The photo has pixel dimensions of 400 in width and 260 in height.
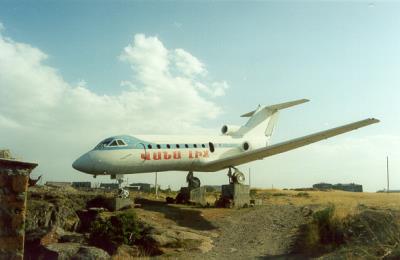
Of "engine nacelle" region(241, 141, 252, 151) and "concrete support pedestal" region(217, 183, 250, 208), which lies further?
"engine nacelle" region(241, 141, 252, 151)

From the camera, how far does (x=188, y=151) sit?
2345 cm

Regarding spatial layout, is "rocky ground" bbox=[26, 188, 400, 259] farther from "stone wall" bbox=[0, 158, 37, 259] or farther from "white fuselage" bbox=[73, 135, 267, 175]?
"stone wall" bbox=[0, 158, 37, 259]

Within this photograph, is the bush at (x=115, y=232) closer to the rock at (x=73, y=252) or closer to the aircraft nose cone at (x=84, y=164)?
the rock at (x=73, y=252)

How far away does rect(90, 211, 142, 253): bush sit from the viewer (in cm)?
1493

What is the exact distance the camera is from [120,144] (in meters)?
20.5

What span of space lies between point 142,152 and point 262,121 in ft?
40.5

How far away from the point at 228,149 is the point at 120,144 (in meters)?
8.51

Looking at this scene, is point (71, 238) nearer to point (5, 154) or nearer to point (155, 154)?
point (5, 154)

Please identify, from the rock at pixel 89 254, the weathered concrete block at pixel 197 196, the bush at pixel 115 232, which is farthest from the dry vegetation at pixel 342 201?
the rock at pixel 89 254

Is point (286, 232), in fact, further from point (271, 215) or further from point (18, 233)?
point (18, 233)

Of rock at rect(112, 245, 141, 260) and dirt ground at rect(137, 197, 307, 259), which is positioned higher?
dirt ground at rect(137, 197, 307, 259)

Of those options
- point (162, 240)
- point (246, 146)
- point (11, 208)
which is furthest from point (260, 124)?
point (11, 208)

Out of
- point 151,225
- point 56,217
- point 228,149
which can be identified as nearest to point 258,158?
point 228,149

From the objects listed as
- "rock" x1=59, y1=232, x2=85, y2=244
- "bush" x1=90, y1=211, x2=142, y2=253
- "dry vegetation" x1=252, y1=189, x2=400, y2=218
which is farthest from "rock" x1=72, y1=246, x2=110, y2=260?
"dry vegetation" x1=252, y1=189, x2=400, y2=218
